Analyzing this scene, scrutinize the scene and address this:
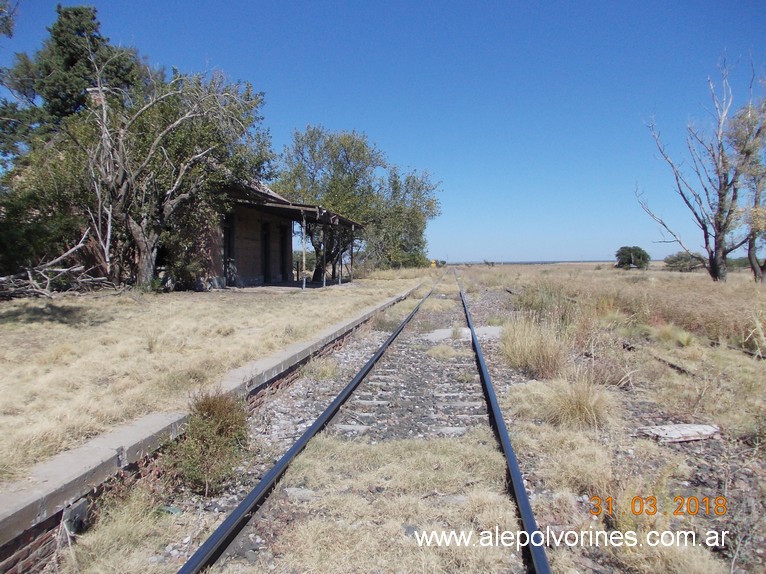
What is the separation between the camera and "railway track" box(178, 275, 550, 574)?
3109 millimetres

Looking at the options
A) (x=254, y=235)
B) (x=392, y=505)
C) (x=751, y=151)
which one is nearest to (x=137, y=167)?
(x=254, y=235)

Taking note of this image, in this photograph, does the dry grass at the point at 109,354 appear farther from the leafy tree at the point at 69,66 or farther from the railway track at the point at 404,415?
the leafy tree at the point at 69,66

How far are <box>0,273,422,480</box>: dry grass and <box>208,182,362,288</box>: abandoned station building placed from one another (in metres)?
5.99

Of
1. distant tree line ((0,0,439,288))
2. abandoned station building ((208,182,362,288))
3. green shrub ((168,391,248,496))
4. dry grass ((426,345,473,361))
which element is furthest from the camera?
abandoned station building ((208,182,362,288))

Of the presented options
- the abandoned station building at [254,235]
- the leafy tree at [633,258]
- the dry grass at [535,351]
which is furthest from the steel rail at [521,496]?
the leafy tree at [633,258]

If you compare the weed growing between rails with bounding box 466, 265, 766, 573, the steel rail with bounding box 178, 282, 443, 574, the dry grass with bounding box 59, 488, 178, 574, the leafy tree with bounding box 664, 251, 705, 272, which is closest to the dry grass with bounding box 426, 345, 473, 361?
the weed growing between rails with bounding box 466, 265, 766, 573

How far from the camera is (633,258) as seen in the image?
62938 millimetres

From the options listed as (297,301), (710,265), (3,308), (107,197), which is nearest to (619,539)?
(3,308)

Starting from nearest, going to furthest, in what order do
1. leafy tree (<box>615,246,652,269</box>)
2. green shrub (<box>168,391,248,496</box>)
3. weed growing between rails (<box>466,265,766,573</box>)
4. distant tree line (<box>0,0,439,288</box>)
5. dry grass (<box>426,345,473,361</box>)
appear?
weed growing between rails (<box>466,265,766,573</box>)
green shrub (<box>168,391,248,496</box>)
dry grass (<box>426,345,473,361</box>)
distant tree line (<box>0,0,439,288</box>)
leafy tree (<box>615,246,652,269</box>)

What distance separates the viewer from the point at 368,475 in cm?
407

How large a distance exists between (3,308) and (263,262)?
13.7 m

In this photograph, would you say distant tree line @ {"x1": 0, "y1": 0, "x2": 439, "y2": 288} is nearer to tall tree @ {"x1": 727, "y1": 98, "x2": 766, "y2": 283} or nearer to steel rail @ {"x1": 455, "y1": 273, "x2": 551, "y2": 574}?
steel rail @ {"x1": 455, "y1": 273, "x2": 551, "y2": 574}

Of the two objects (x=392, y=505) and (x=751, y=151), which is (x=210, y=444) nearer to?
(x=392, y=505)

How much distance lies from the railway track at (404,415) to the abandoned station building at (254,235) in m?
11.9
